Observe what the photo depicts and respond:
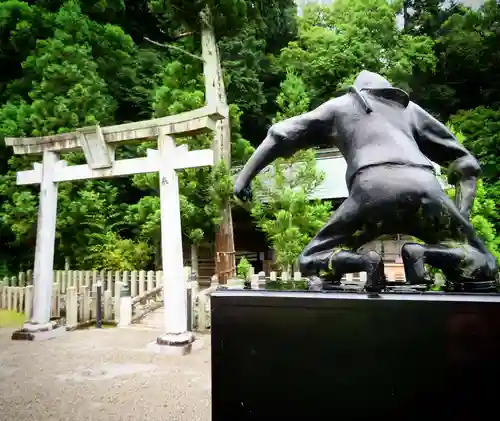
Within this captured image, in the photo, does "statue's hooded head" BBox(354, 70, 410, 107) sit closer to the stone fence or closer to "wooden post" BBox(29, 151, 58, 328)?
the stone fence

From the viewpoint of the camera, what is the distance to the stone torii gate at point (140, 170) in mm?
5895

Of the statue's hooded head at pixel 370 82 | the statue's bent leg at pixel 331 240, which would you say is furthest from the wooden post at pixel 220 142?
the statue's bent leg at pixel 331 240

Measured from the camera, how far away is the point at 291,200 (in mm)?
9445

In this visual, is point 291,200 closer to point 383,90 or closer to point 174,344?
point 174,344

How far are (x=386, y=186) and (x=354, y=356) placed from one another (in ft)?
2.94

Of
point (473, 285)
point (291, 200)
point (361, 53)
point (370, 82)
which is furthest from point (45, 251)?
point (361, 53)

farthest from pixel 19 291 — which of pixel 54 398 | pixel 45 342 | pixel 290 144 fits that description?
pixel 290 144

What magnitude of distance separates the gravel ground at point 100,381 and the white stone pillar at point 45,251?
0.49 meters

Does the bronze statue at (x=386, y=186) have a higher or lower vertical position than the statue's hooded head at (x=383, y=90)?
lower

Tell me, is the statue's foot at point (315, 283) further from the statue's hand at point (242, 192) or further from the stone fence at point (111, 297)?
the stone fence at point (111, 297)

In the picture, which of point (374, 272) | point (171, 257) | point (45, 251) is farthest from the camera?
point (45, 251)

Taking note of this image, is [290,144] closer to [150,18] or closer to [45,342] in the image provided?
[45,342]

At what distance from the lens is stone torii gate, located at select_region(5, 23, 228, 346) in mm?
5895

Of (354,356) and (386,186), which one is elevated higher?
(386,186)
